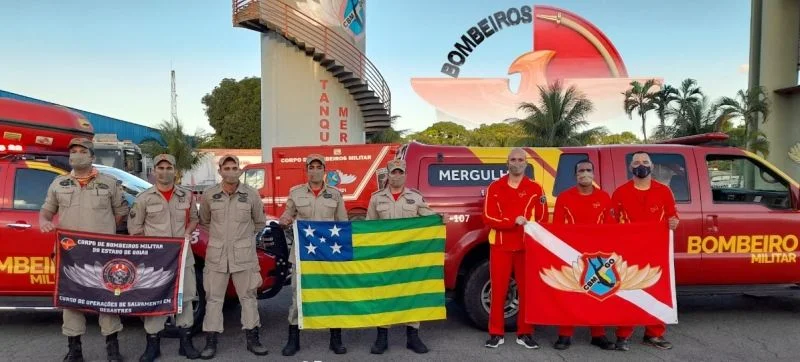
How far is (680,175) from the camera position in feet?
19.5

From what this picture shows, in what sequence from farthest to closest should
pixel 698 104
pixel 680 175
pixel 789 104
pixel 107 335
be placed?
pixel 698 104 → pixel 789 104 → pixel 680 175 → pixel 107 335

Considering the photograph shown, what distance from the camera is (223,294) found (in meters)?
5.05

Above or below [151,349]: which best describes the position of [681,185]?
above

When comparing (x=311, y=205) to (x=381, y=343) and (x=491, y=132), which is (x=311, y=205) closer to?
(x=381, y=343)

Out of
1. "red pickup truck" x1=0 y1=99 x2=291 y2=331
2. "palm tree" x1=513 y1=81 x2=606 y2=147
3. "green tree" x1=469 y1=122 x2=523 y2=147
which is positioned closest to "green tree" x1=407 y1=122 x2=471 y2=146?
"green tree" x1=469 y1=122 x2=523 y2=147

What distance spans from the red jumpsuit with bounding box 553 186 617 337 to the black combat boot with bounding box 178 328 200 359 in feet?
11.0

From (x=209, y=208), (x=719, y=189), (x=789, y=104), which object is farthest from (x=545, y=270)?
→ (x=789, y=104)

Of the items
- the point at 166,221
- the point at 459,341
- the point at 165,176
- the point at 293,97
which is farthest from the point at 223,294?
the point at 293,97

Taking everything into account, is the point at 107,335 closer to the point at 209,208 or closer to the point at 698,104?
the point at 209,208

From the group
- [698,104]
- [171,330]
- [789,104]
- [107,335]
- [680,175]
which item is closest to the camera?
[107,335]

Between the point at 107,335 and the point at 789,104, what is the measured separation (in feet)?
90.7

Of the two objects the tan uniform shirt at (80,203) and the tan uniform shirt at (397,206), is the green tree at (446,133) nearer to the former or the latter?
the tan uniform shirt at (397,206)

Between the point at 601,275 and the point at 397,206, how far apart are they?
6.55 ft

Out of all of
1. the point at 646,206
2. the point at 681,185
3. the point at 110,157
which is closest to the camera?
the point at 646,206
